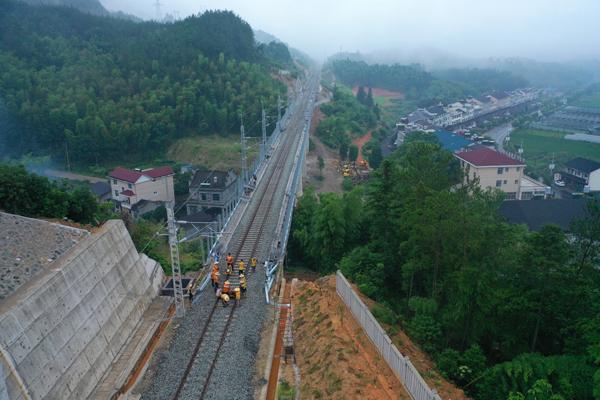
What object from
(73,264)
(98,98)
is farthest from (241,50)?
(73,264)

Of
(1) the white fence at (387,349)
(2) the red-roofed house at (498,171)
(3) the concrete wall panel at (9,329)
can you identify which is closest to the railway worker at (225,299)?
(1) the white fence at (387,349)

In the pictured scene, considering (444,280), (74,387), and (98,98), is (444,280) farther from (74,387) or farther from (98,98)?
(98,98)

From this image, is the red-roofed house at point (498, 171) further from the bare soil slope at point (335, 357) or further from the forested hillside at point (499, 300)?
the bare soil slope at point (335, 357)

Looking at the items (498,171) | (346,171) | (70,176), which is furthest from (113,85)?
(498,171)

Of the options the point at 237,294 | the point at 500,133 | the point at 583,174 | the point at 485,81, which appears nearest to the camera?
the point at 237,294

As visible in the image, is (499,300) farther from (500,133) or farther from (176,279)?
(500,133)

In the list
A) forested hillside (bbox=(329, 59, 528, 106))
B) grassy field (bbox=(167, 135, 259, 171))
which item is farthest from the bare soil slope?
forested hillside (bbox=(329, 59, 528, 106))
